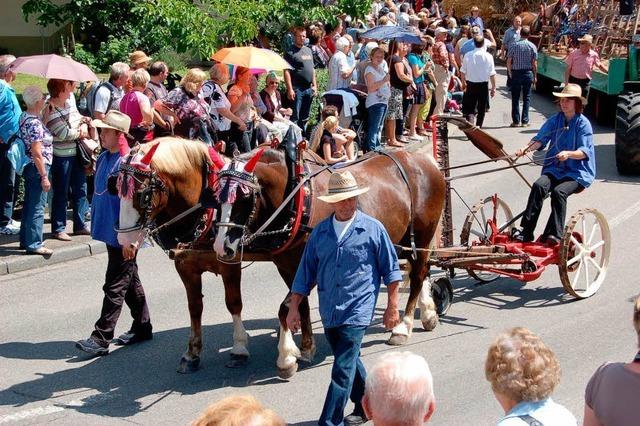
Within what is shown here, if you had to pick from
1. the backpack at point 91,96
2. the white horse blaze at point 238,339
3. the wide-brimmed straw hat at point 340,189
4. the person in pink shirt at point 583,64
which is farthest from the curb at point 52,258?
the person in pink shirt at point 583,64

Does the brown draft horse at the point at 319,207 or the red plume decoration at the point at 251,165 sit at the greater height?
the red plume decoration at the point at 251,165

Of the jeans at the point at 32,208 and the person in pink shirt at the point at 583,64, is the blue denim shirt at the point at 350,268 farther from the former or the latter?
the person in pink shirt at the point at 583,64

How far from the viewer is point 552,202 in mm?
10484

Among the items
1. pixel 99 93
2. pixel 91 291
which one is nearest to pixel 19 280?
pixel 91 291

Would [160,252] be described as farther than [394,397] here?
Yes

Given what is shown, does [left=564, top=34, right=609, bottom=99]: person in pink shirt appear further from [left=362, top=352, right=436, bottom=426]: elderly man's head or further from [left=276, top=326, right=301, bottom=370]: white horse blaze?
[left=362, top=352, right=436, bottom=426]: elderly man's head

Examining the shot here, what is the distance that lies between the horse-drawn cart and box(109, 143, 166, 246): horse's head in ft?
9.52

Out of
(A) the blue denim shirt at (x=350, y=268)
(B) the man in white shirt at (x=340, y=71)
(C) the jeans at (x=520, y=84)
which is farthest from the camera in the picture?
(C) the jeans at (x=520, y=84)

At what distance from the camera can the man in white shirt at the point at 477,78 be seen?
69.3 ft

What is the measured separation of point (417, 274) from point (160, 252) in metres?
4.37

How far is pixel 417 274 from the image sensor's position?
9734 millimetres

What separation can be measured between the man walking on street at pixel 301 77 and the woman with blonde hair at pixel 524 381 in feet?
45.5

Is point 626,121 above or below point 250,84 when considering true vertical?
below

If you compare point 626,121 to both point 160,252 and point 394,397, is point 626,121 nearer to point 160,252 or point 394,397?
point 160,252
